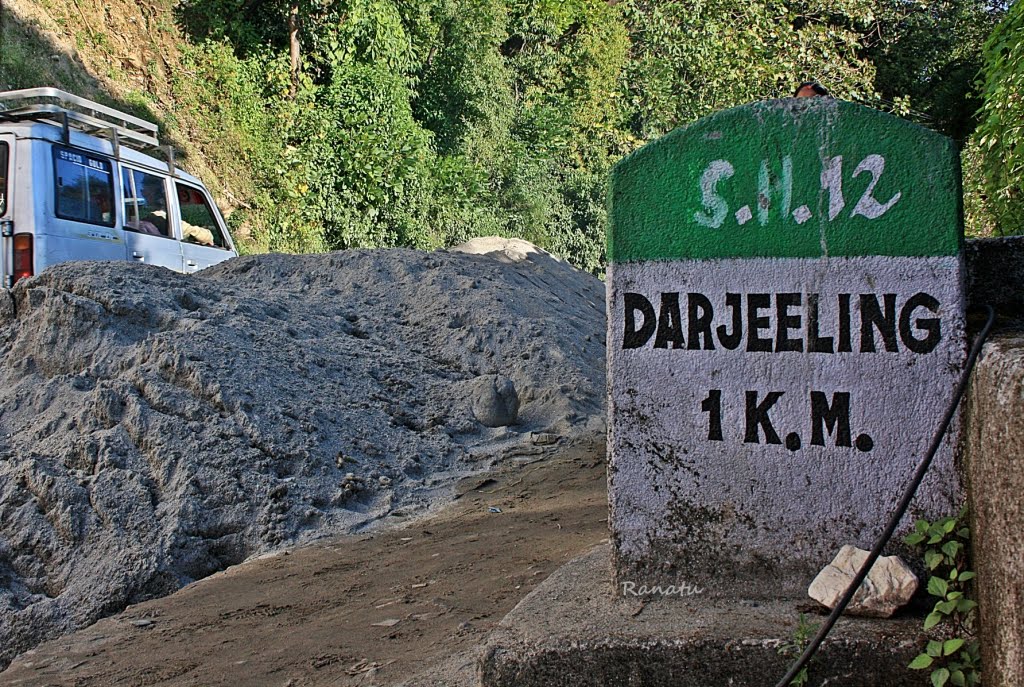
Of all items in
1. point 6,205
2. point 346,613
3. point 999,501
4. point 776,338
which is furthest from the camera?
point 6,205

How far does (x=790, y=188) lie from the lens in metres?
2.72

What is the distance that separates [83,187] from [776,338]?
7.65 m

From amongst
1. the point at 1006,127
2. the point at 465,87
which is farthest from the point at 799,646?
the point at 465,87

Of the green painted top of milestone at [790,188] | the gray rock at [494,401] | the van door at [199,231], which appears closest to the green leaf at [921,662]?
the green painted top of milestone at [790,188]

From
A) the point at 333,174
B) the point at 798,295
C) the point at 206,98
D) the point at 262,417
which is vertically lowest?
the point at 262,417

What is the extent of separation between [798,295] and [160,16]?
49.6 ft

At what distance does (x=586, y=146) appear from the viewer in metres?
23.9

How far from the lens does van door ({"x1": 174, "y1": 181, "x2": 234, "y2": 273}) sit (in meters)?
10.3

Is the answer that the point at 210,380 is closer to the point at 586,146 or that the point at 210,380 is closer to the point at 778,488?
the point at 778,488

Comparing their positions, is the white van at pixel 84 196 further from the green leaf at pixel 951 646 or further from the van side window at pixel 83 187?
the green leaf at pixel 951 646

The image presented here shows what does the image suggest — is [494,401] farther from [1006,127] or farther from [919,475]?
[919,475]

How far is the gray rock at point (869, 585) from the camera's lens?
2475mm

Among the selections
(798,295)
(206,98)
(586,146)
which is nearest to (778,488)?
(798,295)

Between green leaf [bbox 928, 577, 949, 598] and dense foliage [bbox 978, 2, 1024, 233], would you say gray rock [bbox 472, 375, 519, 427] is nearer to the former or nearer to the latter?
A: dense foliage [bbox 978, 2, 1024, 233]
